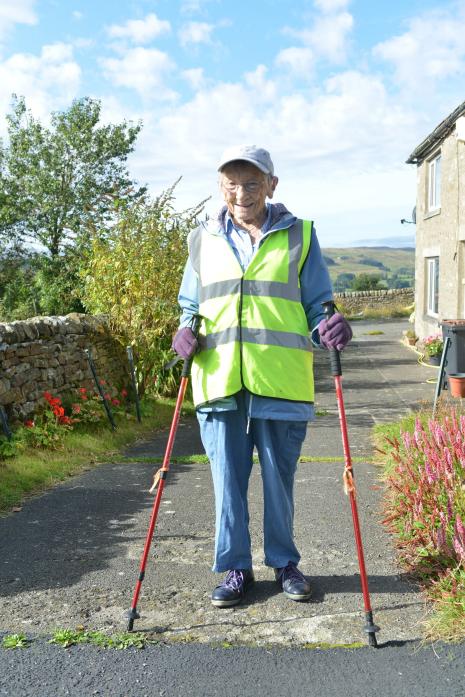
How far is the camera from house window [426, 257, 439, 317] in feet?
59.6

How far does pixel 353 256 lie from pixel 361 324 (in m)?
152

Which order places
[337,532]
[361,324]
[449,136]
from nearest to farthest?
[337,532], [449,136], [361,324]

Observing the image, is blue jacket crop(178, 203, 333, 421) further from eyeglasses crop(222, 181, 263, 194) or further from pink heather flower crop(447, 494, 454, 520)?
pink heather flower crop(447, 494, 454, 520)

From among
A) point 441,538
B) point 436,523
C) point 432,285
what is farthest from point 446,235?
point 441,538

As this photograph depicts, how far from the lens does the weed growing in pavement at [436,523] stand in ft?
11.3

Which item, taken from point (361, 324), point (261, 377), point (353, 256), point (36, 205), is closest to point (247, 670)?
point (261, 377)

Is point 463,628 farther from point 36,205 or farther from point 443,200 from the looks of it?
point 36,205

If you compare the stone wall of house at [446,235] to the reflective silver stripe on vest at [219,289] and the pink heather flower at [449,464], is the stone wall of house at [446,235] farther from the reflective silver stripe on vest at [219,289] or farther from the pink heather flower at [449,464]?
the reflective silver stripe on vest at [219,289]

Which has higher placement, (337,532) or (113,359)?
(113,359)

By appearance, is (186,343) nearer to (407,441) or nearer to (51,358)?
(407,441)

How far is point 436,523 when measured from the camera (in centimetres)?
423

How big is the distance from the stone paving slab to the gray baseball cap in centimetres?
207

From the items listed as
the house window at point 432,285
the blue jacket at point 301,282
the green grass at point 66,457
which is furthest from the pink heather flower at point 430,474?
the house window at point 432,285

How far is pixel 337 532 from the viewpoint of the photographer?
4.86 meters
